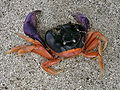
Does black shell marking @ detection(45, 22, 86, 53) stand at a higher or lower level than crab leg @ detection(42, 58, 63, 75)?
higher

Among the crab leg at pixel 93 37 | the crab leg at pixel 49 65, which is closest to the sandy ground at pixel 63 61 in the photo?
the crab leg at pixel 49 65

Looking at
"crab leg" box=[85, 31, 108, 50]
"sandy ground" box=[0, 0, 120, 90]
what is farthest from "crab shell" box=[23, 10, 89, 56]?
"sandy ground" box=[0, 0, 120, 90]

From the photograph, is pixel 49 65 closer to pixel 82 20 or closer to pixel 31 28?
pixel 31 28

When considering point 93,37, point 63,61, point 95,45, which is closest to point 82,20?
point 93,37

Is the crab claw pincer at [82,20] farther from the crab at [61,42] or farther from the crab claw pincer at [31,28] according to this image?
the crab claw pincer at [31,28]

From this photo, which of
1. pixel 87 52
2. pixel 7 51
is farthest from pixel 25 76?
pixel 87 52

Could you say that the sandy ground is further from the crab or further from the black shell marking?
the black shell marking
